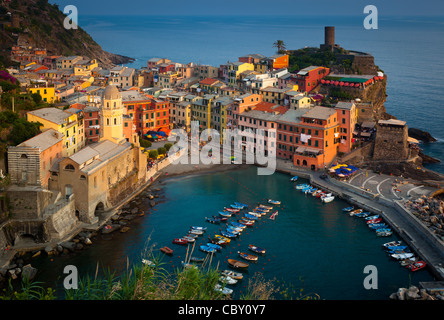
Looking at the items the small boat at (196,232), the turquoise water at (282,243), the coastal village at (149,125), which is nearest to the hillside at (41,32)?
the coastal village at (149,125)

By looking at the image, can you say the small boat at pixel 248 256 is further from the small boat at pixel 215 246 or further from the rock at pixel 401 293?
the rock at pixel 401 293

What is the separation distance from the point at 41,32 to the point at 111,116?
60628 millimetres

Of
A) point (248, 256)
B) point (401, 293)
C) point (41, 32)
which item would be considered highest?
point (41, 32)

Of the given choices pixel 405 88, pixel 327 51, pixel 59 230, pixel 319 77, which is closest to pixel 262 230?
pixel 59 230

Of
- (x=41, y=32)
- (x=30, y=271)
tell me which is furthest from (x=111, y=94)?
(x=41, y=32)

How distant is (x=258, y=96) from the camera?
196ft

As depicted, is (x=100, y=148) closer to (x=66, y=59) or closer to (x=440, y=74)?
(x=66, y=59)

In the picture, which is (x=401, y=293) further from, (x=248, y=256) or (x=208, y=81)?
(x=208, y=81)

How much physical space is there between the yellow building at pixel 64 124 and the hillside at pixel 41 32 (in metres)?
40.7

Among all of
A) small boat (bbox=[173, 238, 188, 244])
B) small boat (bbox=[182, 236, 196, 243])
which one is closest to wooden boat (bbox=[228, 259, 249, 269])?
small boat (bbox=[182, 236, 196, 243])

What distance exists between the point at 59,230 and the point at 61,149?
7.59m

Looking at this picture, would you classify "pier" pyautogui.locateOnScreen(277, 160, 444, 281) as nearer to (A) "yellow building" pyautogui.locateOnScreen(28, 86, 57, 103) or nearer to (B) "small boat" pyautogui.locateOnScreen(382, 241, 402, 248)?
(B) "small boat" pyautogui.locateOnScreen(382, 241, 402, 248)

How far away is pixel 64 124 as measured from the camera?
1709 inches

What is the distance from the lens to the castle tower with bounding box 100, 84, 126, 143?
45000mm
